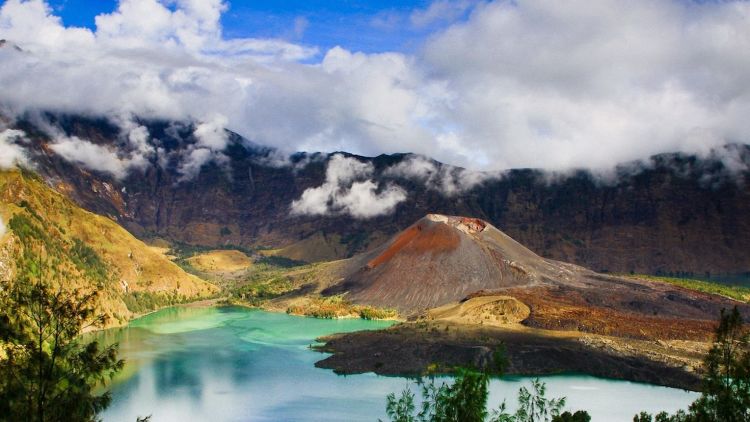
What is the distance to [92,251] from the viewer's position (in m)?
121

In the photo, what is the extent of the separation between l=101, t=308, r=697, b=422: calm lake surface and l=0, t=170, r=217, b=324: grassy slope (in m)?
14.6

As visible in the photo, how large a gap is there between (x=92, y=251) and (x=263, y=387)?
6879 cm

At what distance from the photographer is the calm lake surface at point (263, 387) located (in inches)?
2226

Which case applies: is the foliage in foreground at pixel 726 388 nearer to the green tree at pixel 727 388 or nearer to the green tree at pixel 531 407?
the green tree at pixel 727 388

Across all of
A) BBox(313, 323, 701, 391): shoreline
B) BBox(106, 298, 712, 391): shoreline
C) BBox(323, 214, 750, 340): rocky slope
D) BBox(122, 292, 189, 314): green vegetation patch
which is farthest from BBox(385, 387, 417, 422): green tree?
BBox(122, 292, 189, 314): green vegetation patch

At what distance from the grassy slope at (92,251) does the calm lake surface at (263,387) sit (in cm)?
1462

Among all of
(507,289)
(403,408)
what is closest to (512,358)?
(507,289)

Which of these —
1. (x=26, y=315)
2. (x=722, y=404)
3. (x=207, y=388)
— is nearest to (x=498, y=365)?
(x=722, y=404)

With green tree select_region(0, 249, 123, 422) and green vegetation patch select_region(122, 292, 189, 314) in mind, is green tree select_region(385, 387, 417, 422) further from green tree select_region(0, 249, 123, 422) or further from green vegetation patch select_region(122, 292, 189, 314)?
green vegetation patch select_region(122, 292, 189, 314)

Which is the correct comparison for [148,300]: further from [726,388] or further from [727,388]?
[727,388]

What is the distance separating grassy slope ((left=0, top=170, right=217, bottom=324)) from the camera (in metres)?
96.2

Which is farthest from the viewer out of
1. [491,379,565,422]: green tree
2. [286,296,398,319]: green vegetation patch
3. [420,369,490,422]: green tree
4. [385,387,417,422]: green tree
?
[286,296,398,319]: green vegetation patch

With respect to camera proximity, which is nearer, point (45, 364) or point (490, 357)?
point (45, 364)

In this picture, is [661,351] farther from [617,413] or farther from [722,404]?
[722,404]
